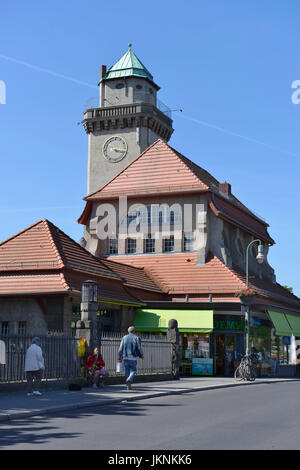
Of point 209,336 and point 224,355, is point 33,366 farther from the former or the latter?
point 224,355

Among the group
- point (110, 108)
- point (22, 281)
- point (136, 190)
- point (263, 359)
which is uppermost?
point (110, 108)

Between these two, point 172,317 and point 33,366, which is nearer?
point 33,366

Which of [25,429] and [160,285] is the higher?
[160,285]

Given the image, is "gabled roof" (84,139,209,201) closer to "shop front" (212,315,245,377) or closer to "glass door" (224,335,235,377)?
"shop front" (212,315,245,377)

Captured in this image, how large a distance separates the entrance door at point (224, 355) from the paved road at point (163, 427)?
1907 centimetres

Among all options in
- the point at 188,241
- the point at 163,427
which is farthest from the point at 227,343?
the point at 163,427

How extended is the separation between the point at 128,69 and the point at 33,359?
48605 mm

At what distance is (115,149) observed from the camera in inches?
2399

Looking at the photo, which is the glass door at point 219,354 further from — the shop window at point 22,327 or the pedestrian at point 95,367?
the pedestrian at point 95,367

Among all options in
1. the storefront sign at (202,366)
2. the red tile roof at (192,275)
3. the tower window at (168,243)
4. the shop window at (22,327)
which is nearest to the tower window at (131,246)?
the red tile roof at (192,275)
